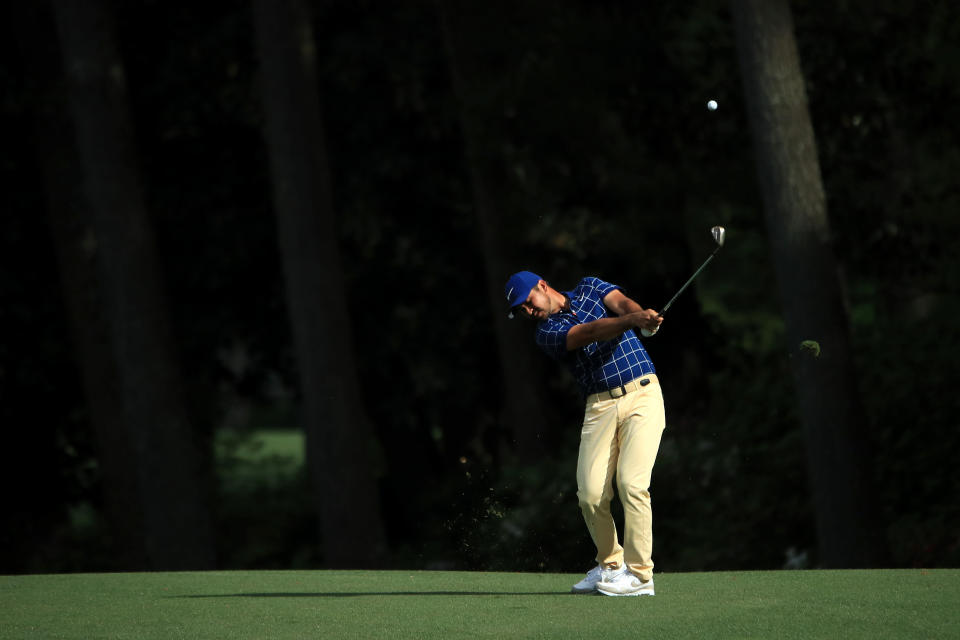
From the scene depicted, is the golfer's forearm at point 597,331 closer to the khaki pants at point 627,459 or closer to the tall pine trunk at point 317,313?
the khaki pants at point 627,459

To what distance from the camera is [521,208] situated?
1948 centimetres

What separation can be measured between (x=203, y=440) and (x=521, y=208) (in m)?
8.06

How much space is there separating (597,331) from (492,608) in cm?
171

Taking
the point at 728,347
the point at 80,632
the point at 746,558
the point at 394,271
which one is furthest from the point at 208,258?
the point at 80,632

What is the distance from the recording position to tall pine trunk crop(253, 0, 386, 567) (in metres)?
17.9

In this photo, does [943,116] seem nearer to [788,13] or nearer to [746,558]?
[788,13]

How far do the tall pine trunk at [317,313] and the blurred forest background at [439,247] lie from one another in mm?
36

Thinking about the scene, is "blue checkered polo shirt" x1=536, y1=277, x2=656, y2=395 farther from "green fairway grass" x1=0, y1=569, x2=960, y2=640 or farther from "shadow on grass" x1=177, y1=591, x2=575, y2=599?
"shadow on grass" x1=177, y1=591, x2=575, y2=599

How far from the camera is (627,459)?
29.2 feet

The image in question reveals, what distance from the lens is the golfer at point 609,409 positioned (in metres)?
8.87

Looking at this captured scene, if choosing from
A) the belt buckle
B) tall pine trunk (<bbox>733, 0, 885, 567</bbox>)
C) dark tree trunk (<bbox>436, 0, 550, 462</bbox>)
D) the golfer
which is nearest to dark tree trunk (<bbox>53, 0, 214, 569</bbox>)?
dark tree trunk (<bbox>436, 0, 550, 462</bbox>)

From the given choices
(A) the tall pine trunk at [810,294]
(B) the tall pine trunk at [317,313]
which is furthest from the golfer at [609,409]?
(B) the tall pine trunk at [317,313]

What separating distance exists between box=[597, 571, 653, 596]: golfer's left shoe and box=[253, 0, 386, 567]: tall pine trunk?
29.6 feet

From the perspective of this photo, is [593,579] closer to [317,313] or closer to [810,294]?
[810,294]
